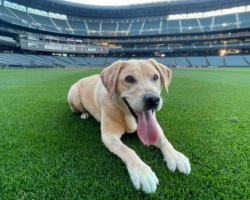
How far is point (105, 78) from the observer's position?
2.13 m

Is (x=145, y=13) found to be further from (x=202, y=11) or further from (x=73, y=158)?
(x=73, y=158)

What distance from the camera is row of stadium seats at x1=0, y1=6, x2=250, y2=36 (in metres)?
45.3

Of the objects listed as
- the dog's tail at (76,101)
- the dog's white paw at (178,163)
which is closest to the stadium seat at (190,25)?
the dog's tail at (76,101)

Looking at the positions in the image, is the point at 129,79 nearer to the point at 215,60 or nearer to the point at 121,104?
the point at 121,104

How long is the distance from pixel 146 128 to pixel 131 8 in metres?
57.2

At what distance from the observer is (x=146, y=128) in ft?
6.36

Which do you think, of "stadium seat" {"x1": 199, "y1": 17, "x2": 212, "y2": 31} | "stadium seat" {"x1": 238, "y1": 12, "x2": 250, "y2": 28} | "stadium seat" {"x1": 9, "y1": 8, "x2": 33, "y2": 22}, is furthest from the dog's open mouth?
"stadium seat" {"x1": 9, "y1": 8, "x2": 33, "y2": 22}

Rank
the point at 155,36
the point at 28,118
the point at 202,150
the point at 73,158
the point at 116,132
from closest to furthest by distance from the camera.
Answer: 1. the point at 73,158
2. the point at 202,150
3. the point at 116,132
4. the point at 28,118
5. the point at 155,36

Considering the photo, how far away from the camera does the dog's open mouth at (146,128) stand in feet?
6.08

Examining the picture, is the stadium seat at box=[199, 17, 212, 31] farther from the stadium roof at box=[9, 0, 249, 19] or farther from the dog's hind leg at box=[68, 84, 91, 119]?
the dog's hind leg at box=[68, 84, 91, 119]

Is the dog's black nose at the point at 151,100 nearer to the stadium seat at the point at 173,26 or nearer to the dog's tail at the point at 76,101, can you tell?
the dog's tail at the point at 76,101

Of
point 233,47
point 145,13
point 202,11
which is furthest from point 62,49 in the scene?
point 233,47

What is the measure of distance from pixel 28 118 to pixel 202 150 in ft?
10.6

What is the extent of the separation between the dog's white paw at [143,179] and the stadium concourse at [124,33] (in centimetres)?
4560
